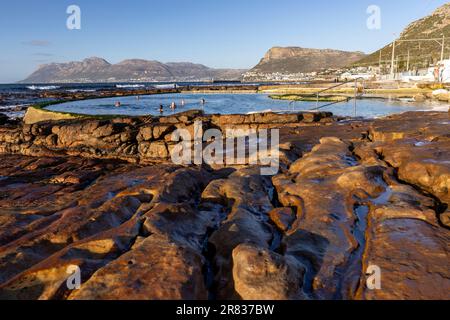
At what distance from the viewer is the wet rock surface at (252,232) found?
13.0 feet

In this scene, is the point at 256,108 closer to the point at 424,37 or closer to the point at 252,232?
the point at 252,232

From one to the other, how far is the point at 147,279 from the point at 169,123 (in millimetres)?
18646

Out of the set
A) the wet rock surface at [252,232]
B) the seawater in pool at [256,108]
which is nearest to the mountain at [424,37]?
the seawater in pool at [256,108]

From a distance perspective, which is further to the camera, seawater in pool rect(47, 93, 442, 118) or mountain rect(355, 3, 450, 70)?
mountain rect(355, 3, 450, 70)

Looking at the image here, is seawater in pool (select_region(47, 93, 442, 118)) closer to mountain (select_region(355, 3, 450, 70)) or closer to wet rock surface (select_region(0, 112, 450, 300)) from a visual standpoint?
wet rock surface (select_region(0, 112, 450, 300))

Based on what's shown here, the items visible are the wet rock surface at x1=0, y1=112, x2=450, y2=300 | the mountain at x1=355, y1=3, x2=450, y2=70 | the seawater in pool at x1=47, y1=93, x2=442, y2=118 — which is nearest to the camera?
the wet rock surface at x1=0, y1=112, x2=450, y2=300

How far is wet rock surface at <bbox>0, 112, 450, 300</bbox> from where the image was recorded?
3963mm

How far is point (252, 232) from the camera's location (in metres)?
5.67

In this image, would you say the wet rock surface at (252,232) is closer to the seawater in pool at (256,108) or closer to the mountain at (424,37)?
the seawater in pool at (256,108)

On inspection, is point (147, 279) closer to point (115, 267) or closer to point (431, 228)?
point (115, 267)

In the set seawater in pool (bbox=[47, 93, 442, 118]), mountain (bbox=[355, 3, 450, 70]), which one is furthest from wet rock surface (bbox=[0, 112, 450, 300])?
mountain (bbox=[355, 3, 450, 70])

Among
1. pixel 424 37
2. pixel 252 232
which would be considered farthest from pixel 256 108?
pixel 424 37

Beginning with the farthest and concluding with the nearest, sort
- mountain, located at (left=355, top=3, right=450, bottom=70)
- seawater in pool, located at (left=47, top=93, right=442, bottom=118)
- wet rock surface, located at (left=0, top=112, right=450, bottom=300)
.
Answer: mountain, located at (left=355, top=3, right=450, bottom=70), seawater in pool, located at (left=47, top=93, right=442, bottom=118), wet rock surface, located at (left=0, top=112, right=450, bottom=300)

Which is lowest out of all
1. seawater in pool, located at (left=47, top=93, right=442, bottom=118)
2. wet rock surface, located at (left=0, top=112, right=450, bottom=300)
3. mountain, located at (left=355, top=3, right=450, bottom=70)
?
wet rock surface, located at (left=0, top=112, right=450, bottom=300)
